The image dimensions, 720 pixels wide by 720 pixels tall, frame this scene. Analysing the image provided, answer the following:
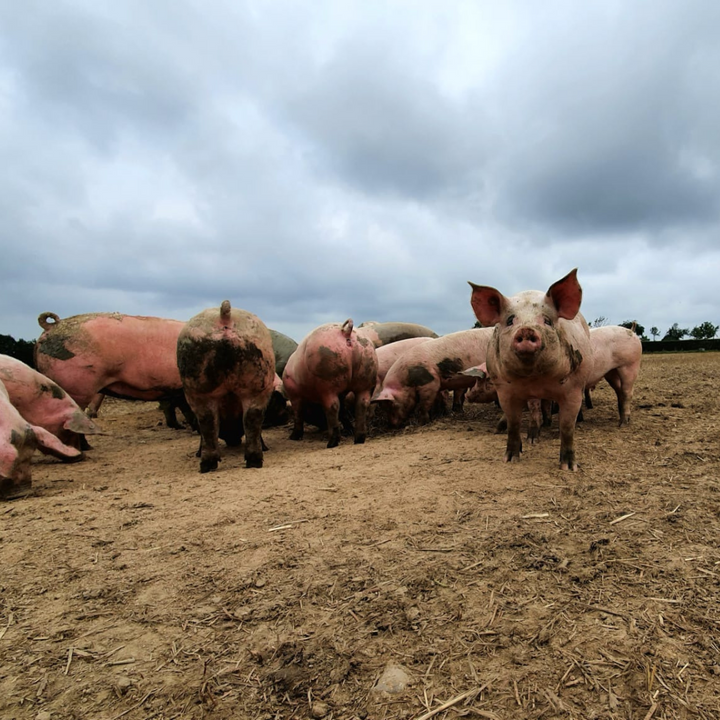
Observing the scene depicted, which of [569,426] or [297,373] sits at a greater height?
[297,373]

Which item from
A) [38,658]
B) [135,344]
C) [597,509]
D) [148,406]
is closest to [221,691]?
[38,658]

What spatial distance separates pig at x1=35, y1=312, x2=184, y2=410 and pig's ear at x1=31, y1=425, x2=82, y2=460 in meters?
1.48

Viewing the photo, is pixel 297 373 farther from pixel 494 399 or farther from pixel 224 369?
pixel 494 399

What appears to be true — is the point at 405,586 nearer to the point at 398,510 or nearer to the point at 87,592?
the point at 398,510

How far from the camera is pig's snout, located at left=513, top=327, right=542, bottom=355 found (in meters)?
3.16

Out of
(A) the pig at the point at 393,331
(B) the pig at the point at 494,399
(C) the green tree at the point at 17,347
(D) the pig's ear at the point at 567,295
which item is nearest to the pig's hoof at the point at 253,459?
(B) the pig at the point at 494,399

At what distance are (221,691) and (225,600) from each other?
1.63ft

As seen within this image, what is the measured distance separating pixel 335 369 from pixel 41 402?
10.3ft

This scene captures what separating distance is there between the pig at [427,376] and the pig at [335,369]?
0.98 metres

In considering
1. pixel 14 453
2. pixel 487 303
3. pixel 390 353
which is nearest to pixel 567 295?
pixel 487 303

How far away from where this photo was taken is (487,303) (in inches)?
147

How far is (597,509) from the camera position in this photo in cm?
279

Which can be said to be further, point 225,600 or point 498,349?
point 498,349

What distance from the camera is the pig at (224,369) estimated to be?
4.12 meters
